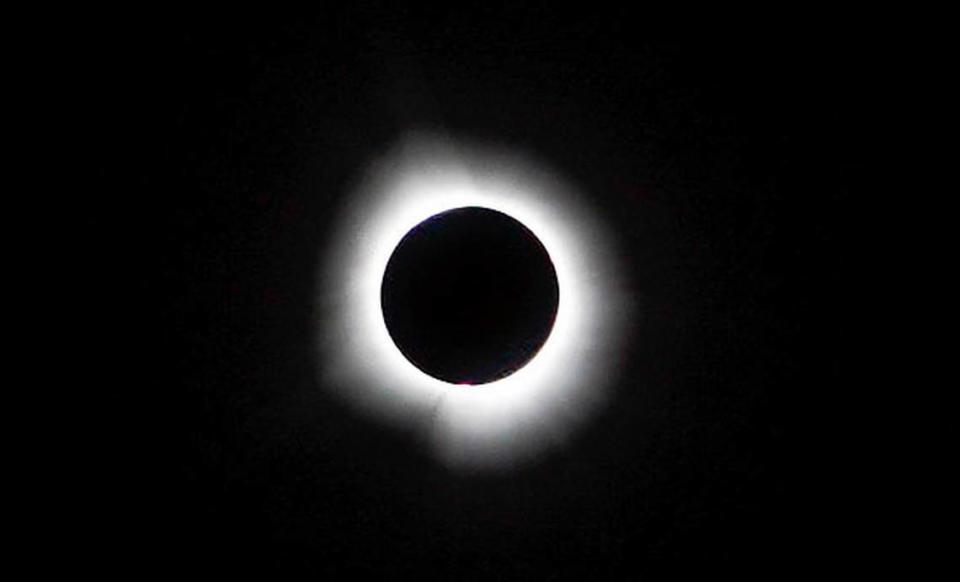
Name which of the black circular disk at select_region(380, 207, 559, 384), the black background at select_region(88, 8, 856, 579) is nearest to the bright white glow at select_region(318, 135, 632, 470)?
the black background at select_region(88, 8, 856, 579)

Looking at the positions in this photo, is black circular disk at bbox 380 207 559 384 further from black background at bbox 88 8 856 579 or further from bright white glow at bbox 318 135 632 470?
black background at bbox 88 8 856 579

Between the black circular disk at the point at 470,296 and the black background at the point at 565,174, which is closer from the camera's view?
the black circular disk at the point at 470,296

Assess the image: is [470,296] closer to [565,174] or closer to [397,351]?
[397,351]

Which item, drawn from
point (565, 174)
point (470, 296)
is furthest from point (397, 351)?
point (565, 174)

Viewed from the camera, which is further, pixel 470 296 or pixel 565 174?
pixel 565 174

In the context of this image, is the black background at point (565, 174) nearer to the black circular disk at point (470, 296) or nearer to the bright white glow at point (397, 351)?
the bright white glow at point (397, 351)

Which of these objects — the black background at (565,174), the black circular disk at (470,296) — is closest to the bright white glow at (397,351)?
the black background at (565,174)

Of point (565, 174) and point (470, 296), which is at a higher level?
point (565, 174)
